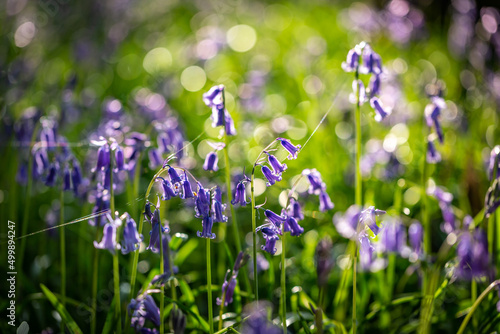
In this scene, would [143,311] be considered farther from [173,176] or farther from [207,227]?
[173,176]

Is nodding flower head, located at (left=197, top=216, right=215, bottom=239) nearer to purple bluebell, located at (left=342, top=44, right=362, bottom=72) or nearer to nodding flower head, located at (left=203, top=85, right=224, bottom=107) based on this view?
nodding flower head, located at (left=203, top=85, right=224, bottom=107)

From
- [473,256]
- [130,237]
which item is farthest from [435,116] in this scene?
[130,237]

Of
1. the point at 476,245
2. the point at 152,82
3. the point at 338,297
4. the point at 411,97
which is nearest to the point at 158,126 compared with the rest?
the point at 338,297

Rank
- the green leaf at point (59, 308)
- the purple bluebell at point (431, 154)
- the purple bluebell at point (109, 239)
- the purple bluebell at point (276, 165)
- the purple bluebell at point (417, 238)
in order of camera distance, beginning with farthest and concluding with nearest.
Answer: the purple bluebell at point (417, 238) → the purple bluebell at point (431, 154) → the green leaf at point (59, 308) → the purple bluebell at point (276, 165) → the purple bluebell at point (109, 239)

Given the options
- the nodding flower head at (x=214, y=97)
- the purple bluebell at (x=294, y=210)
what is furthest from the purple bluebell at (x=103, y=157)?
the purple bluebell at (x=294, y=210)

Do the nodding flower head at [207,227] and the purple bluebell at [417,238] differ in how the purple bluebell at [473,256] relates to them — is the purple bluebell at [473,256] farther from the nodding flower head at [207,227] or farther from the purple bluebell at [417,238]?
the nodding flower head at [207,227]

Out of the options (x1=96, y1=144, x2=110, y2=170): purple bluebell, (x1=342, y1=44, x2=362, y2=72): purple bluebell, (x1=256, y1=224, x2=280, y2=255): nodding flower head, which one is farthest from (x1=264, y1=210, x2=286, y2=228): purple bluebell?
(x1=342, y1=44, x2=362, y2=72): purple bluebell

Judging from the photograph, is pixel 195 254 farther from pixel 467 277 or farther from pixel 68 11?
pixel 68 11
